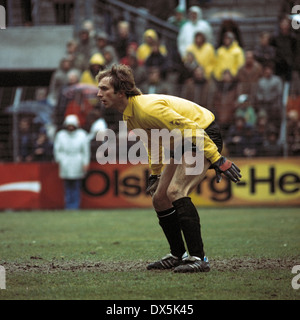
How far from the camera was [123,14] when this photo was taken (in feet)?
71.7

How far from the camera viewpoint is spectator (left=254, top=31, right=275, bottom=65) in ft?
60.0

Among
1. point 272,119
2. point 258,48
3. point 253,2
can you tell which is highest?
point 253,2

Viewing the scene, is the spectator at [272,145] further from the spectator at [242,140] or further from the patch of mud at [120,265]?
the patch of mud at [120,265]

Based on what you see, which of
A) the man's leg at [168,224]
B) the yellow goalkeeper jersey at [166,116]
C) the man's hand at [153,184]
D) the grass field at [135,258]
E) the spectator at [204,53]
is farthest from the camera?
the spectator at [204,53]

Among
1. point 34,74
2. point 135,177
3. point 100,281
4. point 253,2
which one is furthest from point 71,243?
point 253,2

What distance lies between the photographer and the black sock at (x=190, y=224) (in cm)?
723

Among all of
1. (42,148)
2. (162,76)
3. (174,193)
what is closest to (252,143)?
(162,76)

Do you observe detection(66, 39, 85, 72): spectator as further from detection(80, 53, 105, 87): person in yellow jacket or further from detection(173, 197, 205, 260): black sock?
detection(173, 197, 205, 260): black sock

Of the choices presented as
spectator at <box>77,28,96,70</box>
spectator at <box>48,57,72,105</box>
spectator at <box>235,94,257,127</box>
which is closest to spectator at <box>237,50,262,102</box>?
spectator at <box>235,94,257,127</box>

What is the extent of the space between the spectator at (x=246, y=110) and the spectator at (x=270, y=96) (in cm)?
19

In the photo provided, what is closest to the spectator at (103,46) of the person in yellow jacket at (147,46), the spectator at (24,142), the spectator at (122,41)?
the spectator at (122,41)

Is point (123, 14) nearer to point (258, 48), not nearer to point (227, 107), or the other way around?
point (258, 48)
